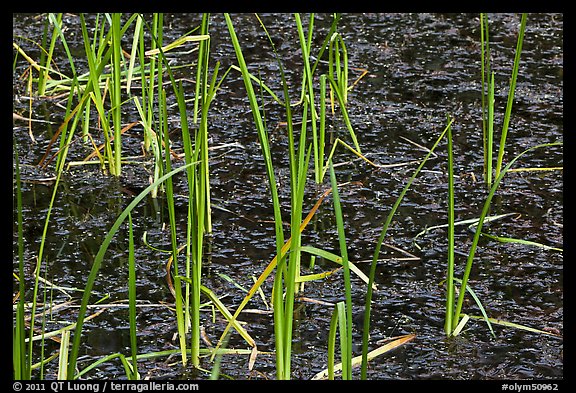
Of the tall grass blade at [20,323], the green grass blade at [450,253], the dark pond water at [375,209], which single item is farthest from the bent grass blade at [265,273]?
the tall grass blade at [20,323]

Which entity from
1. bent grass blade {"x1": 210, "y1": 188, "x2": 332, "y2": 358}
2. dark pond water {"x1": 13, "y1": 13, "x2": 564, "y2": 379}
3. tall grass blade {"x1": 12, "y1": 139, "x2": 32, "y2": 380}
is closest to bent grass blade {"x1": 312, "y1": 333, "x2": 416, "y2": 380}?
dark pond water {"x1": 13, "y1": 13, "x2": 564, "y2": 379}

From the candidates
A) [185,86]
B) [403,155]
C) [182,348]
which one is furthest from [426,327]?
[185,86]

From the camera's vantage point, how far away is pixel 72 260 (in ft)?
5.83

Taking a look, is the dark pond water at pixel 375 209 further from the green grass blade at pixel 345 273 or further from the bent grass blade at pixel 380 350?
the green grass blade at pixel 345 273

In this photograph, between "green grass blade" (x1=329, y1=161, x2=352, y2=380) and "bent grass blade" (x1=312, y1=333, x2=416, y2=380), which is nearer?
"green grass blade" (x1=329, y1=161, x2=352, y2=380)

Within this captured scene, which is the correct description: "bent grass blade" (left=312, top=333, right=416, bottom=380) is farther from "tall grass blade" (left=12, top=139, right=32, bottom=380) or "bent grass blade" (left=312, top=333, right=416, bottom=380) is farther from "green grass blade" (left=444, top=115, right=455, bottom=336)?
"tall grass blade" (left=12, top=139, right=32, bottom=380)

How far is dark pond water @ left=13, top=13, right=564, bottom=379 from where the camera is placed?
1.54 meters

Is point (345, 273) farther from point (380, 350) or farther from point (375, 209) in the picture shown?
point (375, 209)

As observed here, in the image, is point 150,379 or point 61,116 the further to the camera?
point 61,116

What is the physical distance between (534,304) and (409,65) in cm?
121

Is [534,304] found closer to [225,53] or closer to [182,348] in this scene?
[182,348]

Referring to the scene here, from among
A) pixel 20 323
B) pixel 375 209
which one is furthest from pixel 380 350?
pixel 20 323

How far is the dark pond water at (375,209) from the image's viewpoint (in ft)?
5.07

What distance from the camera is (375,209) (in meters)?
1.97
